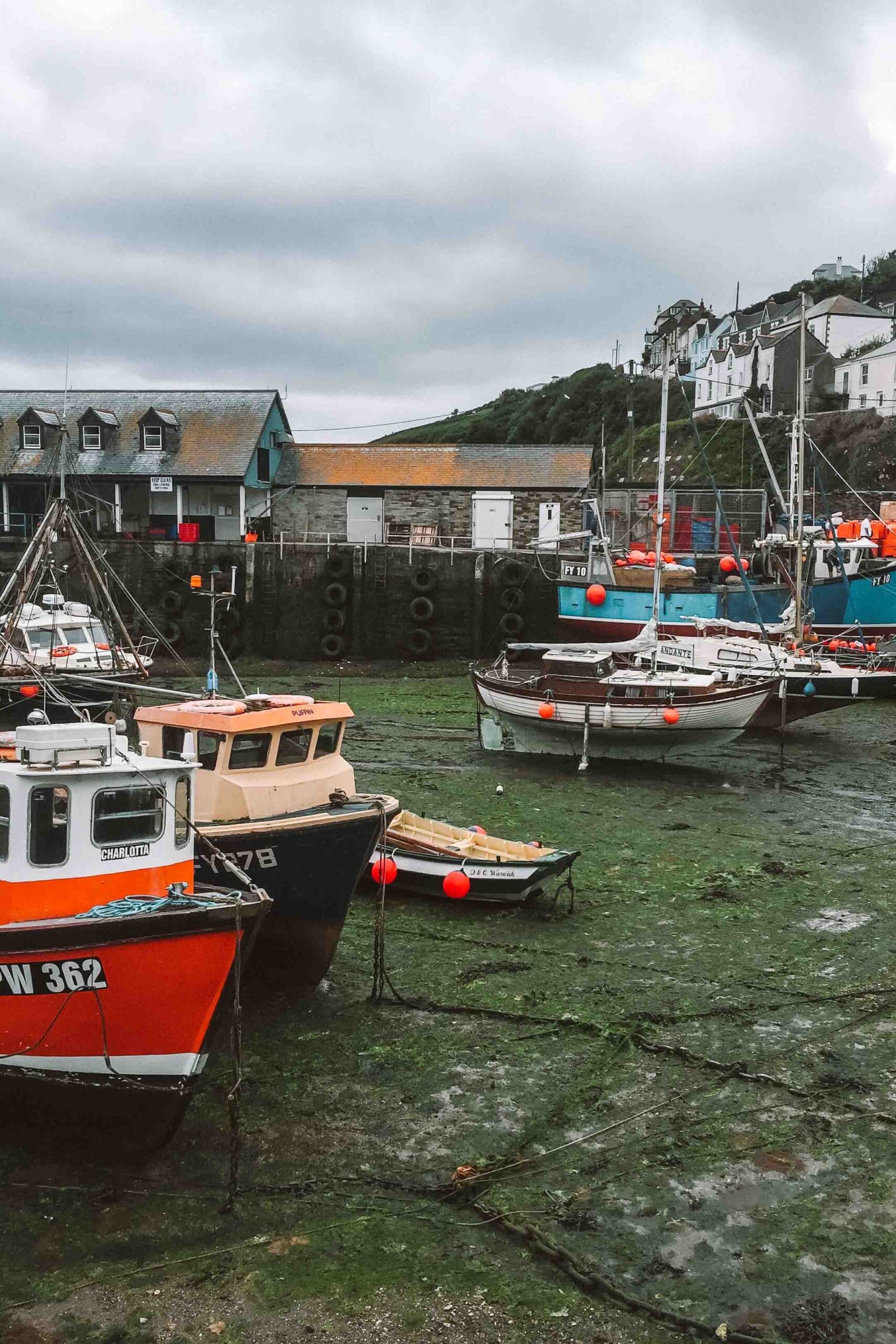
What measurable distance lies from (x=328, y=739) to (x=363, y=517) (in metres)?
29.3

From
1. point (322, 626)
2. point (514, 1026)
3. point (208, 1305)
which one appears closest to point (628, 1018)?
point (514, 1026)

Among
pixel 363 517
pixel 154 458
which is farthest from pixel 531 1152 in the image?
pixel 154 458

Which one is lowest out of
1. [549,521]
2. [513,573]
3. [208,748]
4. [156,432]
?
[208,748]

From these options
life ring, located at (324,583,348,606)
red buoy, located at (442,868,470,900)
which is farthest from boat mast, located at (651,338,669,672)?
life ring, located at (324,583,348,606)

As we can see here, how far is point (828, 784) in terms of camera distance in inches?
782

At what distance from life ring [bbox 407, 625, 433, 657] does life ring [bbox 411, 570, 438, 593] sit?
49.3 inches

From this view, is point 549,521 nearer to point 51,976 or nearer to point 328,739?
point 328,739

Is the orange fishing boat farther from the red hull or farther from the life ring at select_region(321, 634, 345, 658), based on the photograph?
the life ring at select_region(321, 634, 345, 658)

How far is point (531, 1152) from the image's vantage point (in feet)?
25.2

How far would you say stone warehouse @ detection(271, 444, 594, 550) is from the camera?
39.2 metres

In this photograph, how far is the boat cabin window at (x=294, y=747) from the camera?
11109mm

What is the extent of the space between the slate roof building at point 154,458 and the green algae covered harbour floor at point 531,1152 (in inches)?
1158

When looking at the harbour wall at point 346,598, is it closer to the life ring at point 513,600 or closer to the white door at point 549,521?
the life ring at point 513,600

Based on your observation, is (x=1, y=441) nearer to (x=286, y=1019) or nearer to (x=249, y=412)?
(x=249, y=412)
